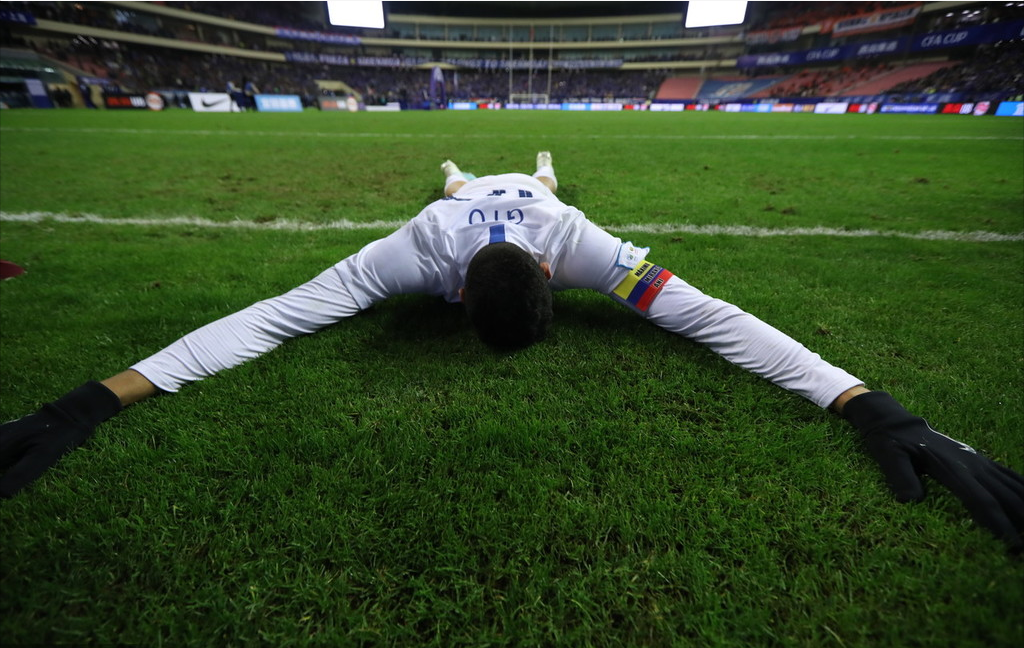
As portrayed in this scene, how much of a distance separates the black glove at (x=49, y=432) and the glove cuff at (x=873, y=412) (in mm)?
3063

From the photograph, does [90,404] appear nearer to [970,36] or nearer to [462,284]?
[462,284]

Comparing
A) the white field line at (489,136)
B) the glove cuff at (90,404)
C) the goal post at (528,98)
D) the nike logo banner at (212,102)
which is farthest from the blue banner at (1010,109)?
the nike logo banner at (212,102)

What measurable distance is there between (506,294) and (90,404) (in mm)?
1796

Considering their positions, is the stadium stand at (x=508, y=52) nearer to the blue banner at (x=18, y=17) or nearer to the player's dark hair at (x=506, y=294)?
the blue banner at (x=18, y=17)

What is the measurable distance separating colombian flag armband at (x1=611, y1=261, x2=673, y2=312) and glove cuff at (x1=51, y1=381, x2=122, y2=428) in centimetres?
242

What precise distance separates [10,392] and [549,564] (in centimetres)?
261

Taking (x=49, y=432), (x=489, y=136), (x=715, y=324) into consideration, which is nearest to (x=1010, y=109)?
(x=489, y=136)

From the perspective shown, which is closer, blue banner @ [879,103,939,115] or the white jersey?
the white jersey

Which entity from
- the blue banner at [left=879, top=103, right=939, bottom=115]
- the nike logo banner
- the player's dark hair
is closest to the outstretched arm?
the player's dark hair

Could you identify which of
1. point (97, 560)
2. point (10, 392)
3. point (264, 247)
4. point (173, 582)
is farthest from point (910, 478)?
point (264, 247)

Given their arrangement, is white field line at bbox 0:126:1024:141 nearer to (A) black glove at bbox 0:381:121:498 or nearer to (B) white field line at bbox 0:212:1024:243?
(B) white field line at bbox 0:212:1024:243

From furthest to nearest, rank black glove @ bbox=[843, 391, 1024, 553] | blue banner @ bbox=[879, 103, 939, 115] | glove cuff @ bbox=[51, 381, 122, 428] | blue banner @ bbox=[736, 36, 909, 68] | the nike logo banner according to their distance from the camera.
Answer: blue banner @ bbox=[736, 36, 909, 68] < the nike logo banner < blue banner @ bbox=[879, 103, 939, 115] < glove cuff @ bbox=[51, 381, 122, 428] < black glove @ bbox=[843, 391, 1024, 553]

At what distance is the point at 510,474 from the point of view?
1.58 meters

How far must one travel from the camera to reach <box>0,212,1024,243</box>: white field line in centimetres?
399
